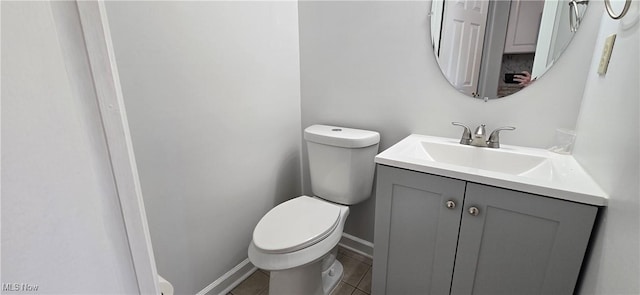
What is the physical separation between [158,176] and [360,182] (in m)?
0.92

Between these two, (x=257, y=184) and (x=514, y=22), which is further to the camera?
(x=257, y=184)

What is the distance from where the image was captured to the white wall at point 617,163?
1.96 ft

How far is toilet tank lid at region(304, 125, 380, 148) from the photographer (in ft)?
4.41

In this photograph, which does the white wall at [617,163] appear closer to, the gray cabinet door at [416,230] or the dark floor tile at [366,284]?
the gray cabinet door at [416,230]

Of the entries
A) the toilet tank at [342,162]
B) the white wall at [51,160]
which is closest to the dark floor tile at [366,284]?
the toilet tank at [342,162]

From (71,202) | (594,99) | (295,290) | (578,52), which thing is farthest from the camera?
(295,290)

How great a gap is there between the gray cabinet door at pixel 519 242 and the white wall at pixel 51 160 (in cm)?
98

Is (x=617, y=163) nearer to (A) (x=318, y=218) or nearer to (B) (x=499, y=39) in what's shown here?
(B) (x=499, y=39)

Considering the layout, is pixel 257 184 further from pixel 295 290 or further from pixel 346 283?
pixel 346 283

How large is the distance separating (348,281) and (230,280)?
64 centimetres

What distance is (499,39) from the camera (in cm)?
119

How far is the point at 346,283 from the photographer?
153cm

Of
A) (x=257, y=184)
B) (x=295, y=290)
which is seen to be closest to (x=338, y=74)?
(x=257, y=184)

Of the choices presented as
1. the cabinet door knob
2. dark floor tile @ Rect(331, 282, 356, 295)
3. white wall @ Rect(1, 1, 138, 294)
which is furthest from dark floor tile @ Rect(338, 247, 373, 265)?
white wall @ Rect(1, 1, 138, 294)
